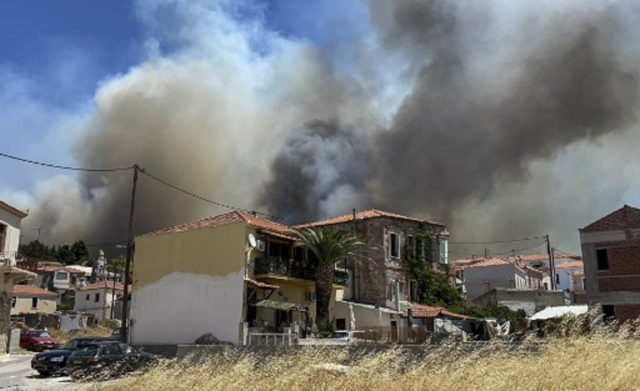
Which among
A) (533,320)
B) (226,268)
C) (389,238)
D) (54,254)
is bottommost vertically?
(533,320)

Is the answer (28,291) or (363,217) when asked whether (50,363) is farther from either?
(28,291)

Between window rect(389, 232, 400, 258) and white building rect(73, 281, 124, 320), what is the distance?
47006 millimetres

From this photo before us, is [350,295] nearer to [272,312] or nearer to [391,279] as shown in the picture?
[391,279]

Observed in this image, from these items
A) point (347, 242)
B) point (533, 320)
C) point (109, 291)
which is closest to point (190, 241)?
point (347, 242)

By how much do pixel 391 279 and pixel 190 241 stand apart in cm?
1698

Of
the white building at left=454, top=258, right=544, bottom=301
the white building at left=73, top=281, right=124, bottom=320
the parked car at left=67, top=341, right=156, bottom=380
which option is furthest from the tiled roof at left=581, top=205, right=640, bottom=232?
the white building at left=73, top=281, right=124, bottom=320

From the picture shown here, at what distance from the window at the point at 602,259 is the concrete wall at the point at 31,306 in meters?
63.8

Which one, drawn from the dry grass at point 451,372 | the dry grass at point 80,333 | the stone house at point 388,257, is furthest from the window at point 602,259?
the dry grass at point 80,333

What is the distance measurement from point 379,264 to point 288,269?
418 inches

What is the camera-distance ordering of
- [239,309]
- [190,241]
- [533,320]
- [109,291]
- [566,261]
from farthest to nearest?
1. [566,261]
2. [109,291]
3. [533,320]
4. [190,241]
5. [239,309]

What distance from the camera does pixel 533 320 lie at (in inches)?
1628

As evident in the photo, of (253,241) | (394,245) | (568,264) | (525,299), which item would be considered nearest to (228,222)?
(253,241)

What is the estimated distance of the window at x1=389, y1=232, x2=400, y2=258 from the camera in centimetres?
4903

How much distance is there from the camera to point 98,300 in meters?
83.1
